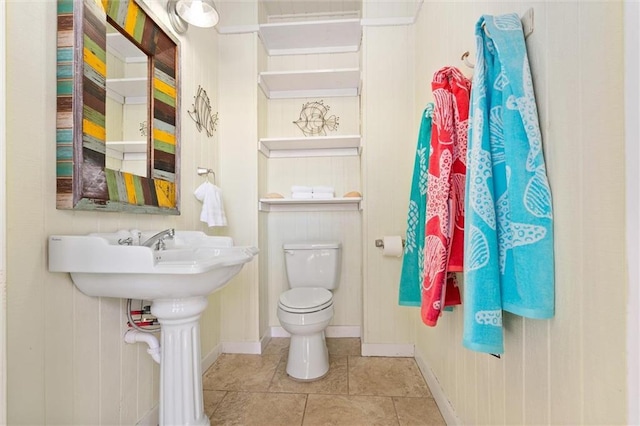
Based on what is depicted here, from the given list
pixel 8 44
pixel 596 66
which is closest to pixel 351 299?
pixel 596 66

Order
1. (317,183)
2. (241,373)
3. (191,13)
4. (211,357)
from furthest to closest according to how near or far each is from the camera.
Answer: (317,183) → (211,357) → (241,373) → (191,13)

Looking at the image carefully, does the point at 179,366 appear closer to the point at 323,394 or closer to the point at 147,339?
the point at 147,339

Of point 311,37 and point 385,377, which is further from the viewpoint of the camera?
point 311,37

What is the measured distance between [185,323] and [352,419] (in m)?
0.91

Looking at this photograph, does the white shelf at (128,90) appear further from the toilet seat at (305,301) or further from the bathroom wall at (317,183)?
the toilet seat at (305,301)

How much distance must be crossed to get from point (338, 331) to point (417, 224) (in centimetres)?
135

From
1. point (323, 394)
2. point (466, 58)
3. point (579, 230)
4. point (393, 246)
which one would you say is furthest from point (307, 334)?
point (466, 58)

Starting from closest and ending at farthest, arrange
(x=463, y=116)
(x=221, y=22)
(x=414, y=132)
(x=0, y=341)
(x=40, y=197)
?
(x=0, y=341) < (x=40, y=197) < (x=463, y=116) < (x=414, y=132) < (x=221, y=22)

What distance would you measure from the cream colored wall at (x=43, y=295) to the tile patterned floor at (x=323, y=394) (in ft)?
1.73

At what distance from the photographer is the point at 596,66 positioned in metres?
0.59

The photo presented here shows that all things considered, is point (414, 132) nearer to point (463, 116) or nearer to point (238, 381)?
point (463, 116)

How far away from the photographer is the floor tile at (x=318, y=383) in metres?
1.66

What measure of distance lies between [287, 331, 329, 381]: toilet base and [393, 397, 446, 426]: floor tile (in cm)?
45

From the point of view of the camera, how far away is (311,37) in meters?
2.30
